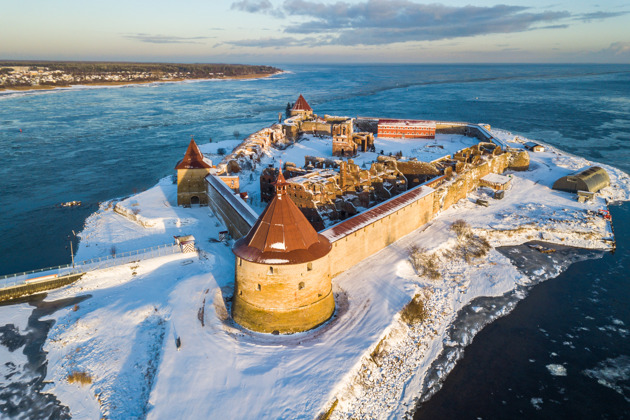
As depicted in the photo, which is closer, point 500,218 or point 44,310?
point 44,310

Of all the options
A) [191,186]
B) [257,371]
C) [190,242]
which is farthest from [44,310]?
[191,186]

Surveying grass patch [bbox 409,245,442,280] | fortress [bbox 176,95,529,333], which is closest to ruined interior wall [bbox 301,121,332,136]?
fortress [bbox 176,95,529,333]

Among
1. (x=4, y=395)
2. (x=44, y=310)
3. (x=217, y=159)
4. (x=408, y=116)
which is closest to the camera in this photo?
(x=4, y=395)

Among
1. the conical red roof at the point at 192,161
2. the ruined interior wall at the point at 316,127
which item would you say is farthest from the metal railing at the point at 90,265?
the ruined interior wall at the point at 316,127

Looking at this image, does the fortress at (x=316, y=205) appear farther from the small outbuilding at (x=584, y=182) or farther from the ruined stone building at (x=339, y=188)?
the small outbuilding at (x=584, y=182)

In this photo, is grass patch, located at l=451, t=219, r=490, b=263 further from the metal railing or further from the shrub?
the metal railing

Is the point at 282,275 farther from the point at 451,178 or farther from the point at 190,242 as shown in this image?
the point at 451,178

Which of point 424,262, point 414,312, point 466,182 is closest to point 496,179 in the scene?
point 466,182

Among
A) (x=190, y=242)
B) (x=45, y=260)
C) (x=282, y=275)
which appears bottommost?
(x=45, y=260)
